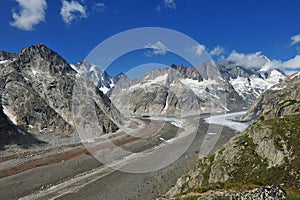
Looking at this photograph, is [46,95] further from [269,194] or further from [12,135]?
[269,194]

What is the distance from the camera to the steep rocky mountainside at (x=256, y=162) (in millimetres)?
25173

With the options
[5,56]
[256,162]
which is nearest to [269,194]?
[256,162]

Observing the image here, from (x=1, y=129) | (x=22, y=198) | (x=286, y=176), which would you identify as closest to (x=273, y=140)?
(x=286, y=176)

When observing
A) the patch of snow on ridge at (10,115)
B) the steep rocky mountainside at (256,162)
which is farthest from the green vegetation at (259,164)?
the patch of snow on ridge at (10,115)

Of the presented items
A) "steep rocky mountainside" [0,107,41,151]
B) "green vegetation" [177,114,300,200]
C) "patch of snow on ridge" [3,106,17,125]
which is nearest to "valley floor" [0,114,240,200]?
"steep rocky mountainside" [0,107,41,151]

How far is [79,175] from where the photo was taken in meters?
56.6

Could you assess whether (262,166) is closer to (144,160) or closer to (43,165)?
(144,160)

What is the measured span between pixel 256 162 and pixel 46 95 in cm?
10257

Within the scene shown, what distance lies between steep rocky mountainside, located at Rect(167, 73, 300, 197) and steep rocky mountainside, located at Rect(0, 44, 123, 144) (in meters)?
77.9

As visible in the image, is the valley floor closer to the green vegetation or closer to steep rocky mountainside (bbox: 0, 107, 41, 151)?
steep rocky mountainside (bbox: 0, 107, 41, 151)

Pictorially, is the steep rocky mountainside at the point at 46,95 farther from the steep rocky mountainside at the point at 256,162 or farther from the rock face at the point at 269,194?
the rock face at the point at 269,194

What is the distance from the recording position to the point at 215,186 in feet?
75.4

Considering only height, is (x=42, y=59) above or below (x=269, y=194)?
above

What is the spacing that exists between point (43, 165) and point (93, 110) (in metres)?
56.9
